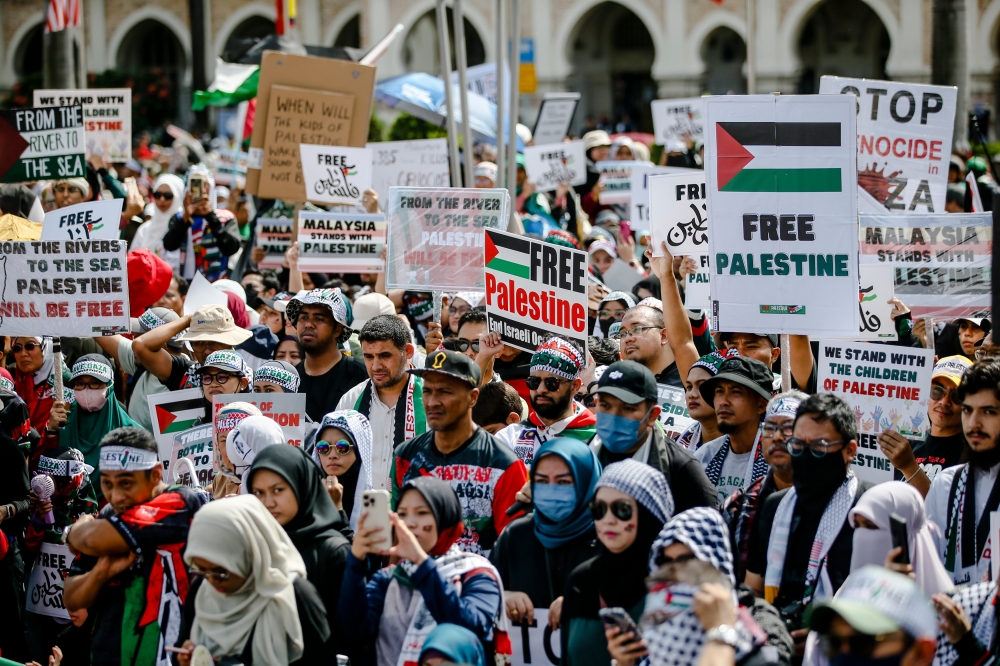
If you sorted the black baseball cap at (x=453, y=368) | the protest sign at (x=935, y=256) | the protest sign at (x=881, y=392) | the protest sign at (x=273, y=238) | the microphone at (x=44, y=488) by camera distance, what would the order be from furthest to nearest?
the protest sign at (x=273, y=238), the protest sign at (x=935, y=256), the microphone at (x=44, y=488), the protest sign at (x=881, y=392), the black baseball cap at (x=453, y=368)

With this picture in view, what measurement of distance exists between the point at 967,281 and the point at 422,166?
590cm

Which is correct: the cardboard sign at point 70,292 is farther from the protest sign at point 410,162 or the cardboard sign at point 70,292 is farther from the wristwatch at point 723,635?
the protest sign at point 410,162

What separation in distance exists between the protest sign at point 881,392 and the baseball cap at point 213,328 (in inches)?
120

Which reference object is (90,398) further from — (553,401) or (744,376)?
(744,376)

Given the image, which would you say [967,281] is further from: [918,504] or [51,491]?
[51,491]

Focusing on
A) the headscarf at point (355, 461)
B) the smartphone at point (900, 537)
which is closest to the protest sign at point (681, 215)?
the headscarf at point (355, 461)

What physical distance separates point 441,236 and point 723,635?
4685 mm

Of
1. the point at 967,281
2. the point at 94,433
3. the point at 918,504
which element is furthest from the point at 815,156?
the point at 94,433

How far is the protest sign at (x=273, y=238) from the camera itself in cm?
1041

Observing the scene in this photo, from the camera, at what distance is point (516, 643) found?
4.05 m

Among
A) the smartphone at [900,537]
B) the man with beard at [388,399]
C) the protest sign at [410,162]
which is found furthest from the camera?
the protest sign at [410,162]

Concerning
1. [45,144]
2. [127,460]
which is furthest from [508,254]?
[45,144]

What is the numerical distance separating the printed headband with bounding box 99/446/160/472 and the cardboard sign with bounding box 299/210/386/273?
15.2ft

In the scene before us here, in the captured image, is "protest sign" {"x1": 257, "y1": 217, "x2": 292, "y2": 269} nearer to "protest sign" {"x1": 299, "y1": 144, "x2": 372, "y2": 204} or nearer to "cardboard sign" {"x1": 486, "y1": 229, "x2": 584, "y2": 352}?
"protest sign" {"x1": 299, "y1": 144, "x2": 372, "y2": 204}
